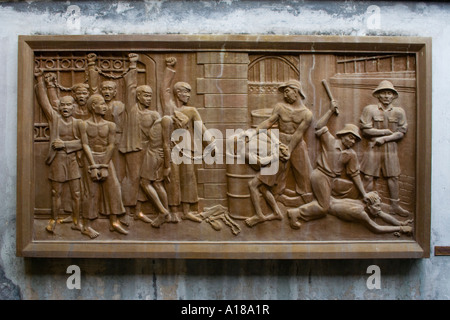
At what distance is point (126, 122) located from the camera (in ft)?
12.9

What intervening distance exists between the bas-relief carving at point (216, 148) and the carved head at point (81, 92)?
0.04 ft

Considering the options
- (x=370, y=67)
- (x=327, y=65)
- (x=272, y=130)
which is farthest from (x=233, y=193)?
(x=370, y=67)

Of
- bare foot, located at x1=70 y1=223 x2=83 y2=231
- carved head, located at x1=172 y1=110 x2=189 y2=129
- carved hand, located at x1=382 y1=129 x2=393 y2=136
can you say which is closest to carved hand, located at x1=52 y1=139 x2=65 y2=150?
bare foot, located at x1=70 y1=223 x2=83 y2=231

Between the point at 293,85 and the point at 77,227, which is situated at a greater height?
the point at 293,85

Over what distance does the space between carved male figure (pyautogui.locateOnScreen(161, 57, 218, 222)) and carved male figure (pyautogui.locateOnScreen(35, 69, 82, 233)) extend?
1004 mm

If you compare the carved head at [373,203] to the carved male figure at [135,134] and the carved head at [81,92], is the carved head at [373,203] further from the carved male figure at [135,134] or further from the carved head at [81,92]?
the carved head at [81,92]

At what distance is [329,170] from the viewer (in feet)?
12.8

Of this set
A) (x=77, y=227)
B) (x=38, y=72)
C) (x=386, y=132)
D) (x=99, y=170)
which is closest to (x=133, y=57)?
(x=38, y=72)

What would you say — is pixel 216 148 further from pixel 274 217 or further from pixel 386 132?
pixel 386 132

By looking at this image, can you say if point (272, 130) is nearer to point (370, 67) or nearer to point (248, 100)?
point (248, 100)

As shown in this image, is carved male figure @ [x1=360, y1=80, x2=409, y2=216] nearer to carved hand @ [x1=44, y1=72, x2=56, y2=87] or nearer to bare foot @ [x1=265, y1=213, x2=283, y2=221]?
bare foot @ [x1=265, y1=213, x2=283, y2=221]

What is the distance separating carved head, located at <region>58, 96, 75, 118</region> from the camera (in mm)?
3877

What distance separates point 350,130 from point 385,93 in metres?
0.57

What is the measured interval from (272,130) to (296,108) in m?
0.35
